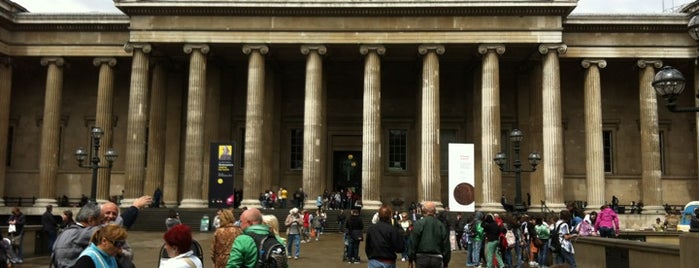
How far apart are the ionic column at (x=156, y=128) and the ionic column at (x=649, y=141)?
26.4m

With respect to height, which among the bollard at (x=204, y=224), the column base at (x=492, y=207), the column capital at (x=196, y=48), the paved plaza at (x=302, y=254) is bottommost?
the paved plaza at (x=302, y=254)

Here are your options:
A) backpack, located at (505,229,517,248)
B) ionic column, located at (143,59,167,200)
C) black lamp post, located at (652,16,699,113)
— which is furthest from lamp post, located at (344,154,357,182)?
black lamp post, located at (652,16,699,113)

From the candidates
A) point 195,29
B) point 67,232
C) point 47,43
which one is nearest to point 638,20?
point 195,29

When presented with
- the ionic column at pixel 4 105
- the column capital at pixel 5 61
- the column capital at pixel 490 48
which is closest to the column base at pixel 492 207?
the column capital at pixel 490 48

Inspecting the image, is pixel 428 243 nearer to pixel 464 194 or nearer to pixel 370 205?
pixel 464 194

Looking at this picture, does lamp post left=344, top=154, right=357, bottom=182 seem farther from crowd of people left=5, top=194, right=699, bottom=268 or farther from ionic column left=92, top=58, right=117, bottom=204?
crowd of people left=5, top=194, right=699, bottom=268

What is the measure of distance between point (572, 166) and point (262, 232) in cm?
3571

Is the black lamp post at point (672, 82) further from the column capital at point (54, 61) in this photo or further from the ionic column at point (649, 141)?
the column capital at point (54, 61)

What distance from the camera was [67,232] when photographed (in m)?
6.91

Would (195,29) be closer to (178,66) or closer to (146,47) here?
(146,47)

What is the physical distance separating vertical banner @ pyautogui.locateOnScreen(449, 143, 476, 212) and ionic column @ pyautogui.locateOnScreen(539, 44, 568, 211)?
7.71 meters

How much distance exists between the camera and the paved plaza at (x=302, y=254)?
18.7 m

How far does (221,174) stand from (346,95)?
13586 millimetres

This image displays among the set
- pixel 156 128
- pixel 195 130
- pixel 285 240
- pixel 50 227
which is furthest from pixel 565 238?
pixel 156 128
